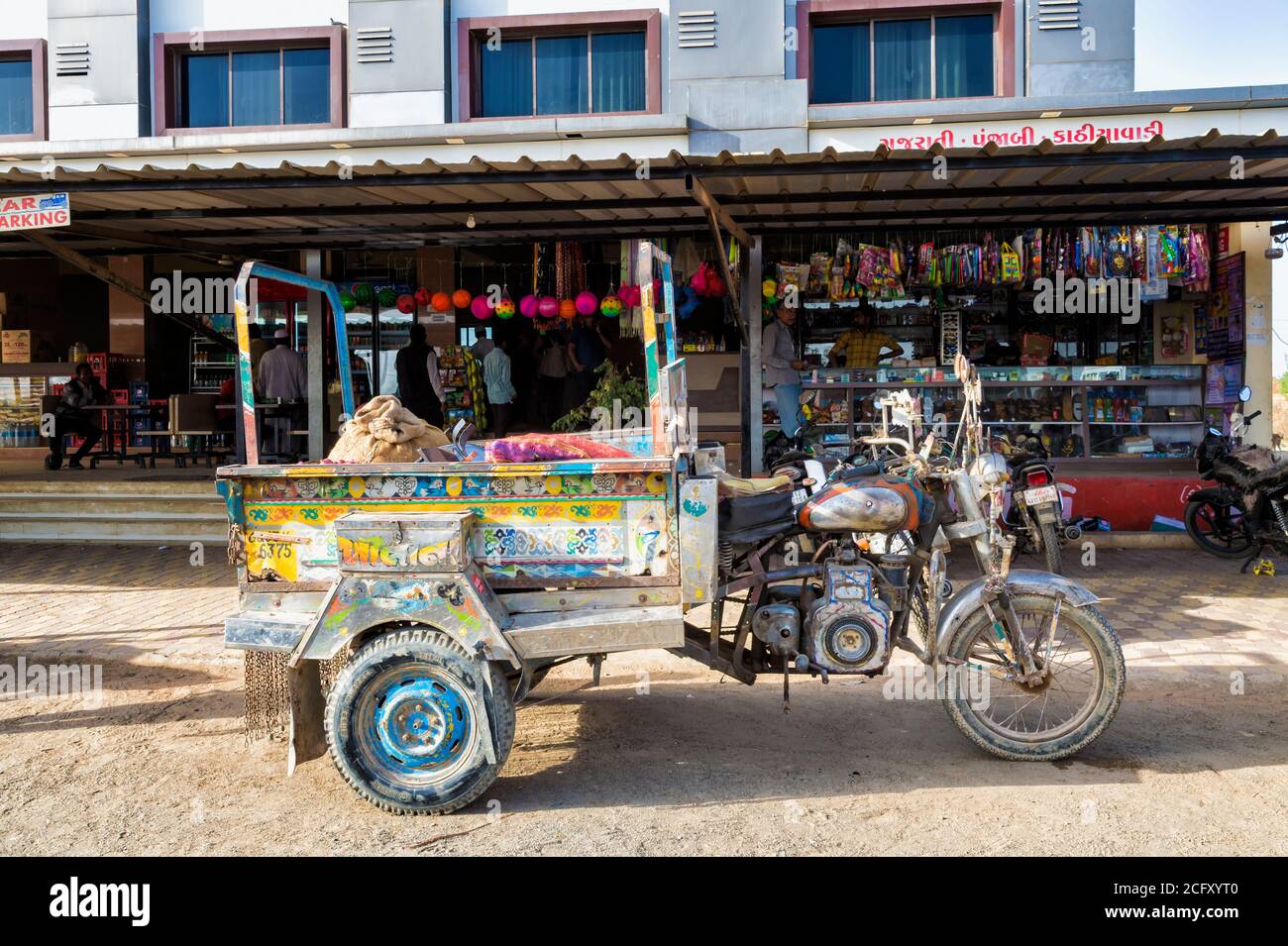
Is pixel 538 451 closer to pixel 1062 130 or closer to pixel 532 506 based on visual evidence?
pixel 532 506

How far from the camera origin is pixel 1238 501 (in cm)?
895

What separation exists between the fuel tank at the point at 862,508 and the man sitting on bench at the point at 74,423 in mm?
12409

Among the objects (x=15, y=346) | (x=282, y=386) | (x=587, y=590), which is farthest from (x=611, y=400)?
(x=15, y=346)

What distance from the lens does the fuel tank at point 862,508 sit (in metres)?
4.16

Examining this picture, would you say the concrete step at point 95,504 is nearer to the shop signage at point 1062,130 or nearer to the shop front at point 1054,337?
the shop front at point 1054,337

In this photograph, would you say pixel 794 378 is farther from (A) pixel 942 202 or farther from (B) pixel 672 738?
(B) pixel 672 738

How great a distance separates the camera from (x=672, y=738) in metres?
4.66

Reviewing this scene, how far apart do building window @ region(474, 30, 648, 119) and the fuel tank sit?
8435 millimetres

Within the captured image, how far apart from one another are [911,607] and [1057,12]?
913 cm

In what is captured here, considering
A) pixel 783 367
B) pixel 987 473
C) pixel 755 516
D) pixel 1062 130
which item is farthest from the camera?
pixel 783 367

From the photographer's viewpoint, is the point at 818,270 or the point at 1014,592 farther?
the point at 818,270

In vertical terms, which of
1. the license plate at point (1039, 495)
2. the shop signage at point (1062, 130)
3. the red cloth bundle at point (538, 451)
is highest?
the shop signage at point (1062, 130)

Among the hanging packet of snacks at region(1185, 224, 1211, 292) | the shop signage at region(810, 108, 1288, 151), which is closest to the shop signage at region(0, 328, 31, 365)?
the shop signage at region(810, 108, 1288, 151)

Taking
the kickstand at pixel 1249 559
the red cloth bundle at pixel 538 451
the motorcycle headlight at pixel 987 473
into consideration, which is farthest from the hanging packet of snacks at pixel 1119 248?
the red cloth bundle at pixel 538 451
